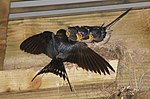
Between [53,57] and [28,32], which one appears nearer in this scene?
[53,57]

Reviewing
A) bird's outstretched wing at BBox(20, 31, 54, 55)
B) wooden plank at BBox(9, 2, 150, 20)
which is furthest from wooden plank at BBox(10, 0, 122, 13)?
bird's outstretched wing at BBox(20, 31, 54, 55)

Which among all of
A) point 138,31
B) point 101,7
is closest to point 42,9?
point 101,7

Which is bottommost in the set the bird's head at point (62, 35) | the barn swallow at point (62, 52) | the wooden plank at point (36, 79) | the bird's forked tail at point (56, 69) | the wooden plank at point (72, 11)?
the wooden plank at point (36, 79)

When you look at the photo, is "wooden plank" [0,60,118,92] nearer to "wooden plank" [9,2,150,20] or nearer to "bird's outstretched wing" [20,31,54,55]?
"bird's outstretched wing" [20,31,54,55]

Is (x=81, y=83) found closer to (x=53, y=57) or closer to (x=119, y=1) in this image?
(x=53, y=57)

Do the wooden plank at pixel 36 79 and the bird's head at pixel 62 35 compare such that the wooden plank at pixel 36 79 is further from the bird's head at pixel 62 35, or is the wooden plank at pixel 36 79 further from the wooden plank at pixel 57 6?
the wooden plank at pixel 57 6

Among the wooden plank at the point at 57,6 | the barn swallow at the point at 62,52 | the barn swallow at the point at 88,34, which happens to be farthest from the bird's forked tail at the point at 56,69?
the wooden plank at the point at 57,6

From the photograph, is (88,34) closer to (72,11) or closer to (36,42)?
(36,42)
